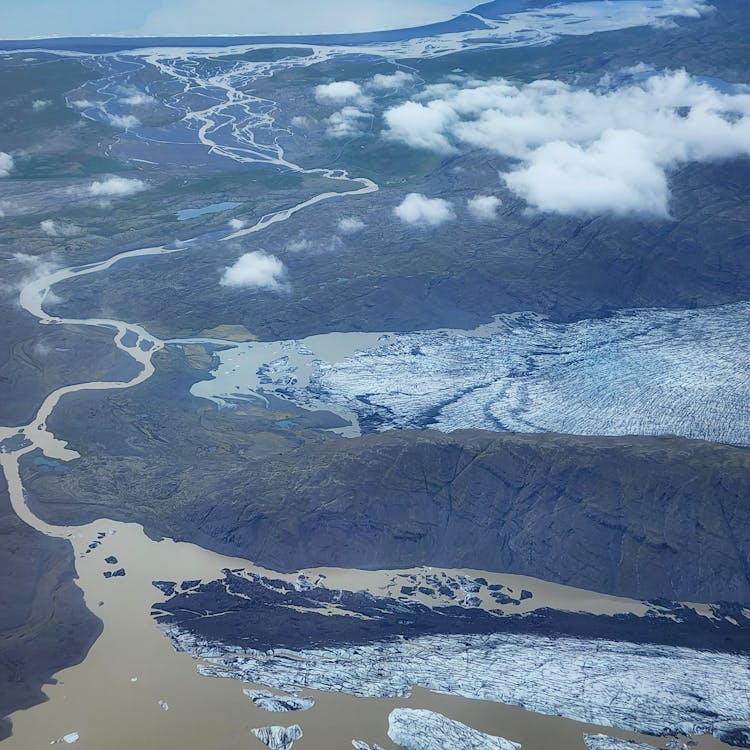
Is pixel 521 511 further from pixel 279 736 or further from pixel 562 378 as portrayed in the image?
pixel 562 378

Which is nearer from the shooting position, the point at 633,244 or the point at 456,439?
the point at 456,439

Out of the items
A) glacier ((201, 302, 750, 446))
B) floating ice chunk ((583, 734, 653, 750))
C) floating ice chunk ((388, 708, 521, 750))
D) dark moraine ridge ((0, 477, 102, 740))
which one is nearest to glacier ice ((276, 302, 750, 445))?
glacier ((201, 302, 750, 446))

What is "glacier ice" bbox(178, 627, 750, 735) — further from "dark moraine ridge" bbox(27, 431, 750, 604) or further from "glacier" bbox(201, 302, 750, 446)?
"glacier" bbox(201, 302, 750, 446)

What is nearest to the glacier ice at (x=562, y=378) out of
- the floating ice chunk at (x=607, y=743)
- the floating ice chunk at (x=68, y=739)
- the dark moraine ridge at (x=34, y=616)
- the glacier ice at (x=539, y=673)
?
the glacier ice at (x=539, y=673)

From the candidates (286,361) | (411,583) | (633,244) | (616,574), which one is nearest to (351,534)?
(411,583)

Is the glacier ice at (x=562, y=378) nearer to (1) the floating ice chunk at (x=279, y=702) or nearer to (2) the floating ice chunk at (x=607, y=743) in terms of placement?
(2) the floating ice chunk at (x=607, y=743)

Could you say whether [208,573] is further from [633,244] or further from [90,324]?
[633,244]
